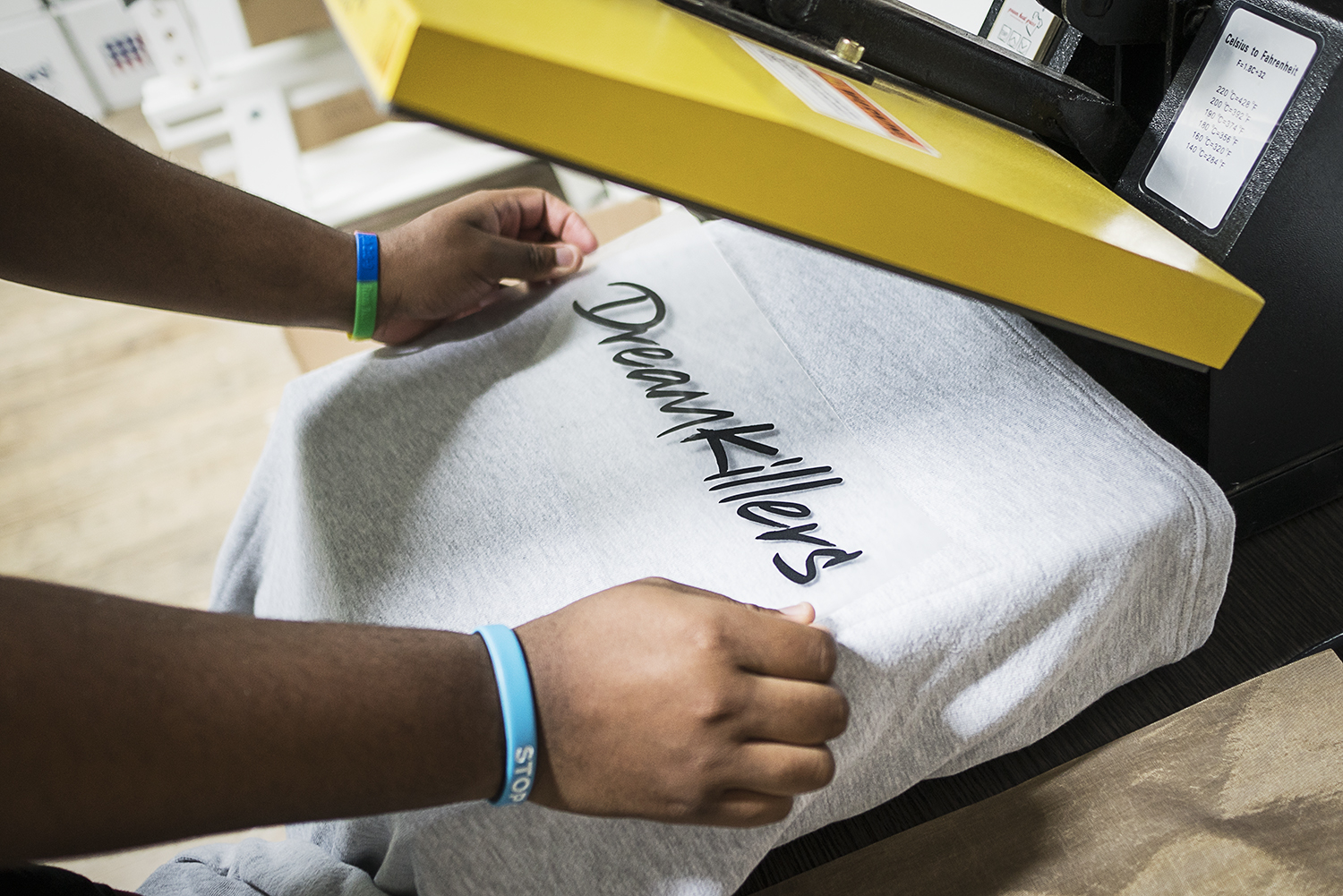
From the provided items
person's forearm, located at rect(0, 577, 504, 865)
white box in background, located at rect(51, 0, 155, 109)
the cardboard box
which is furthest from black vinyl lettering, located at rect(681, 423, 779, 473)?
white box in background, located at rect(51, 0, 155, 109)

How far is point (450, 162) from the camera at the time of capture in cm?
160

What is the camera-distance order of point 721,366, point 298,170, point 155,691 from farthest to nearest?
1. point 298,170
2. point 721,366
3. point 155,691

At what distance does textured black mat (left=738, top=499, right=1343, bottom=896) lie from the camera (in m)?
0.58

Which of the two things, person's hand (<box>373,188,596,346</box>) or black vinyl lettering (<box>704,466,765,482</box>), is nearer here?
black vinyl lettering (<box>704,466,765,482</box>)

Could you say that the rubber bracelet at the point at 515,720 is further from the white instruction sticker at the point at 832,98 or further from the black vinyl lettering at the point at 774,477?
the white instruction sticker at the point at 832,98

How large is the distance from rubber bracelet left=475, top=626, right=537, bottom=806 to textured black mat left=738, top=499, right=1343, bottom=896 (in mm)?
222

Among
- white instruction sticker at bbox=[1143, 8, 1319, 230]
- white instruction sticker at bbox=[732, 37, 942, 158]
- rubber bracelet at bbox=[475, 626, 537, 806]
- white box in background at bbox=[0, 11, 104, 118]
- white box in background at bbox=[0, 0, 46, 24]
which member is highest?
white instruction sticker at bbox=[1143, 8, 1319, 230]

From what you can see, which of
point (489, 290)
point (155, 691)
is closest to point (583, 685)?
point (155, 691)

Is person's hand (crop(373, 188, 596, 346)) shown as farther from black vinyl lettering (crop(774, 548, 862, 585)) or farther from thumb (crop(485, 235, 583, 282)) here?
black vinyl lettering (crop(774, 548, 862, 585))

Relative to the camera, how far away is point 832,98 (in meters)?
0.51

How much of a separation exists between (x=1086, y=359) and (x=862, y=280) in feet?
0.59

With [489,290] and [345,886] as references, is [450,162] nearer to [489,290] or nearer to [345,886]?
[489,290]

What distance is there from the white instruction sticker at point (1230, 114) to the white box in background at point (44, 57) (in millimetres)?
2032

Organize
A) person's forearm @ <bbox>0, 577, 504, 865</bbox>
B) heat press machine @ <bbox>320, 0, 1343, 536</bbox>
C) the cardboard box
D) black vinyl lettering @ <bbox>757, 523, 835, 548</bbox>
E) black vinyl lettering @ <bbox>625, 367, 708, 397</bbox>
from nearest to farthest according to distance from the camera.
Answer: person's forearm @ <bbox>0, 577, 504, 865</bbox>, heat press machine @ <bbox>320, 0, 1343, 536</bbox>, black vinyl lettering @ <bbox>757, 523, 835, 548</bbox>, black vinyl lettering @ <bbox>625, 367, 708, 397</bbox>, the cardboard box
